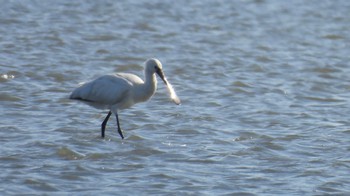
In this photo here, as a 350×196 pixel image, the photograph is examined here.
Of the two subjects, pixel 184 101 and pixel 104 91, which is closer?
pixel 104 91

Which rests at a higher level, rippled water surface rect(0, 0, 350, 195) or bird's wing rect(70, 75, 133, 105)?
bird's wing rect(70, 75, 133, 105)

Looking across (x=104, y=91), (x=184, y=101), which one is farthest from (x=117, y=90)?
(x=184, y=101)

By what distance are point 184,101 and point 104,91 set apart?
2268 mm

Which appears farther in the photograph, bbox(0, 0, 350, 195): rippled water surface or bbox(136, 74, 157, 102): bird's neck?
bbox(136, 74, 157, 102): bird's neck

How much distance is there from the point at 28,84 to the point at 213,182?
15.6 ft

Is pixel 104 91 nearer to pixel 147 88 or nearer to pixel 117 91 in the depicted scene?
pixel 117 91

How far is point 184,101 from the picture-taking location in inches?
480

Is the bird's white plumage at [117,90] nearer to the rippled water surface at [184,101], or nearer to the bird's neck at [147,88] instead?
the bird's neck at [147,88]

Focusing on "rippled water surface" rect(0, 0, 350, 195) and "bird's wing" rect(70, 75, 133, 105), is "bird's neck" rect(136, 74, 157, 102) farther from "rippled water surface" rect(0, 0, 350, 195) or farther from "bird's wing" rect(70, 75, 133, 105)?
"rippled water surface" rect(0, 0, 350, 195)

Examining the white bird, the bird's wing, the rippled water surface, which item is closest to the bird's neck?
the white bird

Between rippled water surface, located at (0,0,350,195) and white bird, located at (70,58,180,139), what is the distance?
349 mm

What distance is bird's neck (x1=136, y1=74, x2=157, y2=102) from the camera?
33.3 ft

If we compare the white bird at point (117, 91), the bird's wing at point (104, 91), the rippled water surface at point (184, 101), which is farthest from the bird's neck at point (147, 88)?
the rippled water surface at point (184, 101)

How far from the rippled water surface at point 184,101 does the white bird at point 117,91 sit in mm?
349
